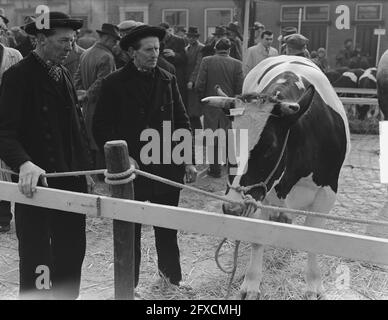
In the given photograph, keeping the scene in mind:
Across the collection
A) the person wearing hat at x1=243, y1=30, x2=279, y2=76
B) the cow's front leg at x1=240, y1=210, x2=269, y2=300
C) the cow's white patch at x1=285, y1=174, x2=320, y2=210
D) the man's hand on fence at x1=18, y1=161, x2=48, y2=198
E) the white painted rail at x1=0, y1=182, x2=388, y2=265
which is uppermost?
the person wearing hat at x1=243, y1=30, x2=279, y2=76

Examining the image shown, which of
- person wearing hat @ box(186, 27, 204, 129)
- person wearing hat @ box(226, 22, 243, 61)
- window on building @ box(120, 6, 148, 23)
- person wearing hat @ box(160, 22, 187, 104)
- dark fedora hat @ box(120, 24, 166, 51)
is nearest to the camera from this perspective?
dark fedora hat @ box(120, 24, 166, 51)

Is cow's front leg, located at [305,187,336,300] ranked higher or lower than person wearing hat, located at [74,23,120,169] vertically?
lower

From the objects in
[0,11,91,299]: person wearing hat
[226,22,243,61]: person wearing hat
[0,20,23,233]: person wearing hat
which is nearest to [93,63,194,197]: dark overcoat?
[0,11,91,299]: person wearing hat

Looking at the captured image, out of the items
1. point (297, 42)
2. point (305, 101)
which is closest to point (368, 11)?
point (297, 42)

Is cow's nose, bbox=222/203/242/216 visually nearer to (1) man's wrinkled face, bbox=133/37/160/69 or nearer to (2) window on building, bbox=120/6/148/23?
(1) man's wrinkled face, bbox=133/37/160/69

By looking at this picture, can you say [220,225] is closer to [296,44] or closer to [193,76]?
[296,44]

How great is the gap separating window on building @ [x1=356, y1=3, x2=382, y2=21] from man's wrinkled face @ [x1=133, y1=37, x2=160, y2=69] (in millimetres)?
17429

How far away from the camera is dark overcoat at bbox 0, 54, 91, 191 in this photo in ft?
8.70

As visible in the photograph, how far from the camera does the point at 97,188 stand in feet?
20.0

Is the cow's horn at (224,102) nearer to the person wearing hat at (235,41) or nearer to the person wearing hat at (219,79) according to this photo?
the person wearing hat at (219,79)

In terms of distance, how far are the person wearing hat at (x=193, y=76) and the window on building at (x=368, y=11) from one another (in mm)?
12044

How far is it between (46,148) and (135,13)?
18.7 m
